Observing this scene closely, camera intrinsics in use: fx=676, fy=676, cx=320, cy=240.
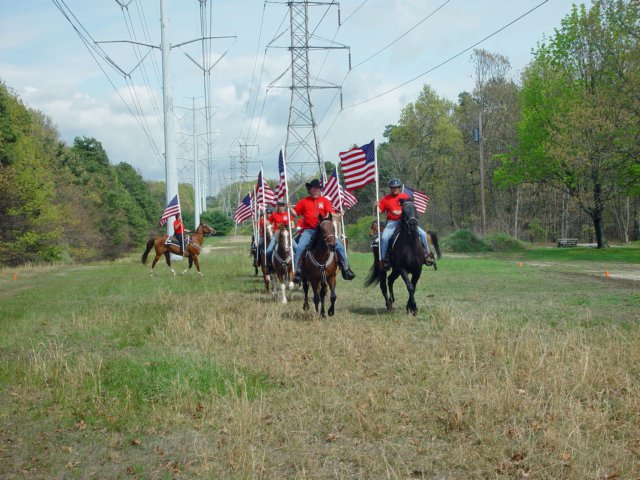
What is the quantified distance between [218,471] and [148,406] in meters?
2.36

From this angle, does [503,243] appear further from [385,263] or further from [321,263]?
[321,263]

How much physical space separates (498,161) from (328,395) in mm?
62580

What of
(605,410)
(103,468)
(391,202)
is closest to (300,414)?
(103,468)

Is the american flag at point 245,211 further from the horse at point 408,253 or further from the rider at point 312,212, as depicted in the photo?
the horse at point 408,253

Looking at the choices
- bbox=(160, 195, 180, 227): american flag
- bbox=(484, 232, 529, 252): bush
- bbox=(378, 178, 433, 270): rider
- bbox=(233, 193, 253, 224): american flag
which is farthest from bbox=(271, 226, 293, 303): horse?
bbox=(484, 232, 529, 252): bush

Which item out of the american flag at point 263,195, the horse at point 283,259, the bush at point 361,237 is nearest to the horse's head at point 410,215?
the horse at point 283,259

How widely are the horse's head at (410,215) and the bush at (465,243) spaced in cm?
3803

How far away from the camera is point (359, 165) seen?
18031mm

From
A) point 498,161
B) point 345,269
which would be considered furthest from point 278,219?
point 498,161

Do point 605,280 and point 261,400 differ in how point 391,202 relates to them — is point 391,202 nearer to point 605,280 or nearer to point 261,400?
point 261,400

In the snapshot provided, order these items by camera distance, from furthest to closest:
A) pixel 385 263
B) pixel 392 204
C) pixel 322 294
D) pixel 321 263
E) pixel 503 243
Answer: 1. pixel 503 243
2. pixel 385 263
3. pixel 392 204
4. pixel 322 294
5. pixel 321 263

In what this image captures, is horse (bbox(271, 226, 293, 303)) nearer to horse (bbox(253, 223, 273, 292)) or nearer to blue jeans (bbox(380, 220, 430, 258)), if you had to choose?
horse (bbox(253, 223, 273, 292))

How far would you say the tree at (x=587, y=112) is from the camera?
119 feet

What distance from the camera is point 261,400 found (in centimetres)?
786
